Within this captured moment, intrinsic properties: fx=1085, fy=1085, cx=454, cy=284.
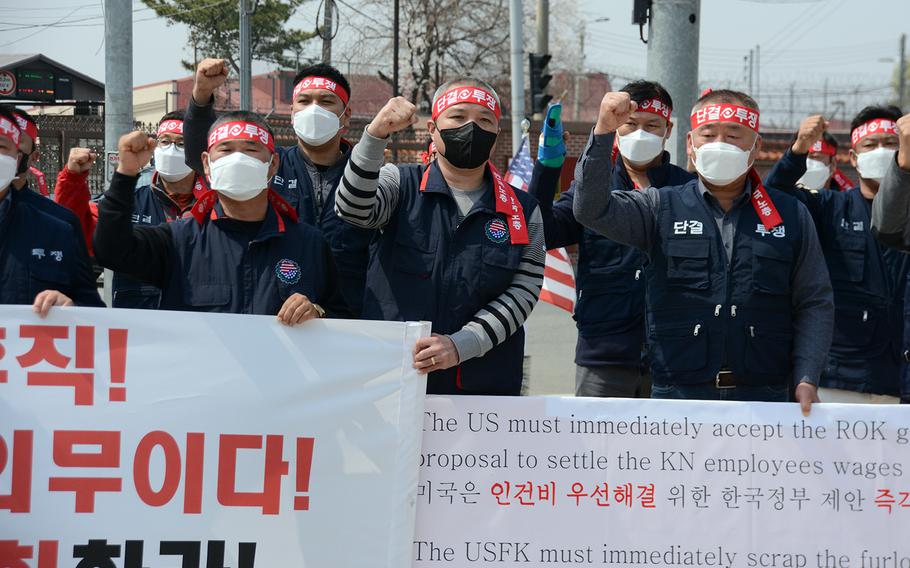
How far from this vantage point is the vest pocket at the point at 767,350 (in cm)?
402

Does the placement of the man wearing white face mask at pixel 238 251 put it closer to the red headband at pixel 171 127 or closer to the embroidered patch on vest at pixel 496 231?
the embroidered patch on vest at pixel 496 231

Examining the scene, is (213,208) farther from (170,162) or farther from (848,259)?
(848,259)

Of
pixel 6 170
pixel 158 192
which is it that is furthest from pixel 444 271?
pixel 158 192

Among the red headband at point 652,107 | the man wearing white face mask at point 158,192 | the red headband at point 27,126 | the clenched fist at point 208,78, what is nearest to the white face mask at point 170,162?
the man wearing white face mask at point 158,192

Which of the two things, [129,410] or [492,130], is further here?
[492,130]

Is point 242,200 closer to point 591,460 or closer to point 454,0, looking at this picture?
point 591,460

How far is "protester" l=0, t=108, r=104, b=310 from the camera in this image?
3869 millimetres

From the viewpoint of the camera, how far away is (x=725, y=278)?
4.03m

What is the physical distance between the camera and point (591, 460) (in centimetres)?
386

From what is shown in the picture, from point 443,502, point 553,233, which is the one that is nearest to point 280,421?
point 443,502

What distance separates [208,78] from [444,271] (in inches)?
55.6

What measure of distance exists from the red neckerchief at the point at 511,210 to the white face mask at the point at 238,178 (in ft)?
2.02

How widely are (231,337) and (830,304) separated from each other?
220 centimetres

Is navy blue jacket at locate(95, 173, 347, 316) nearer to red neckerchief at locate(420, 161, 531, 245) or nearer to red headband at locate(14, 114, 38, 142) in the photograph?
red neckerchief at locate(420, 161, 531, 245)
